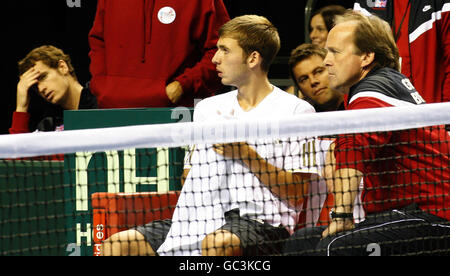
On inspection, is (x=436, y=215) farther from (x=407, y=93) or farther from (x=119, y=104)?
(x=119, y=104)

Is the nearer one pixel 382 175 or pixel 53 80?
pixel 382 175

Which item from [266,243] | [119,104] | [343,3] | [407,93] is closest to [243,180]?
[266,243]

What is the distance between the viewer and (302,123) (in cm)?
328

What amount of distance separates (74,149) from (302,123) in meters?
0.90

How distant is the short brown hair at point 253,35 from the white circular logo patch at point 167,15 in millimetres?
574

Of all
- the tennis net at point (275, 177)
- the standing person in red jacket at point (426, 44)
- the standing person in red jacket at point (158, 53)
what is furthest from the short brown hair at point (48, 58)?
the standing person in red jacket at point (426, 44)

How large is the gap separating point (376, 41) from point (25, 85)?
2.95m

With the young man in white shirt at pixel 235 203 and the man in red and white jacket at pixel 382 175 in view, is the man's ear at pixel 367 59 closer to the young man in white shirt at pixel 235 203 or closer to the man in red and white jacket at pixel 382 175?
the man in red and white jacket at pixel 382 175

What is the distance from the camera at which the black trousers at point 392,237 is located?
3221 mm

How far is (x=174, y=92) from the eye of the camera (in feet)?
15.2

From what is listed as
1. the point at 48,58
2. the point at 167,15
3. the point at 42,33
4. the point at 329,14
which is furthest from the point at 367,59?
the point at 42,33

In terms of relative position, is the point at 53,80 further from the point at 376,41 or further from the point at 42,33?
the point at 376,41

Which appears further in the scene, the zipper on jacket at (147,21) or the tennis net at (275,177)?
the zipper on jacket at (147,21)

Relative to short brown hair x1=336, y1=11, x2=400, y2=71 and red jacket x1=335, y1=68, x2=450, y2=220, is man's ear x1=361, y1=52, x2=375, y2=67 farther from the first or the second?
red jacket x1=335, y1=68, x2=450, y2=220
